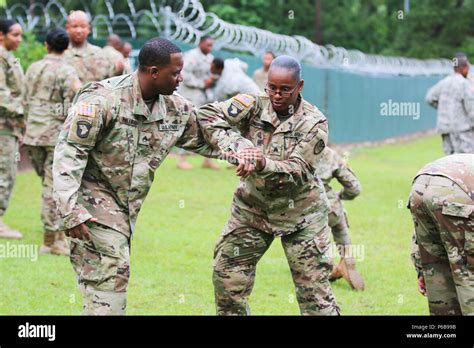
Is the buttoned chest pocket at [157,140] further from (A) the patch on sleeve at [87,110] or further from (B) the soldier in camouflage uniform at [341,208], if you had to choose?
(B) the soldier in camouflage uniform at [341,208]

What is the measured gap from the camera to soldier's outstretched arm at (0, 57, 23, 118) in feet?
32.1

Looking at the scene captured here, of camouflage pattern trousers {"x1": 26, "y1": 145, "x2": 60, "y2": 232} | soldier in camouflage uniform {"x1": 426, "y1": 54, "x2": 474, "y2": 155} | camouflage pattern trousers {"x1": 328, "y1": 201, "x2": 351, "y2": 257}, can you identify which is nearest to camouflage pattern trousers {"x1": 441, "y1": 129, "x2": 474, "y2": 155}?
soldier in camouflage uniform {"x1": 426, "y1": 54, "x2": 474, "y2": 155}

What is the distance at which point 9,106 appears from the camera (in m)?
9.78

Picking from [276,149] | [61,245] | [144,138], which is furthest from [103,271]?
[61,245]

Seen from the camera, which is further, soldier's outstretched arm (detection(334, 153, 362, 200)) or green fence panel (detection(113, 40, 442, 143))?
green fence panel (detection(113, 40, 442, 143))

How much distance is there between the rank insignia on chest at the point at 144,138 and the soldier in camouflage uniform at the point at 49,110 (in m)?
4.05

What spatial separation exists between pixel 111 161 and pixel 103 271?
0.67m

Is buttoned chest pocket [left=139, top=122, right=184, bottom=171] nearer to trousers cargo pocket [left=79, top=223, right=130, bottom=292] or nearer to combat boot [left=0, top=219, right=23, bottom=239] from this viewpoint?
trousers cargo pocket [left=79, top=223, right=130, bottom=292]

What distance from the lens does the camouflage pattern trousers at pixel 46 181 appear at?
387 inches

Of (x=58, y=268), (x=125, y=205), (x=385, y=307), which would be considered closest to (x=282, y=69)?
(x=125, y=205)

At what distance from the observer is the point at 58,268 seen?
30.3 feet

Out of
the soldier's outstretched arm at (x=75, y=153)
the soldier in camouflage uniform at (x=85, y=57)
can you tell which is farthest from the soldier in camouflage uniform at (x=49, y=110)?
the soldier's outstretched arm at (x=75, y=153)

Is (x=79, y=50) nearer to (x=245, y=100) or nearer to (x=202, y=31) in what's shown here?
(x=245, y=100)
